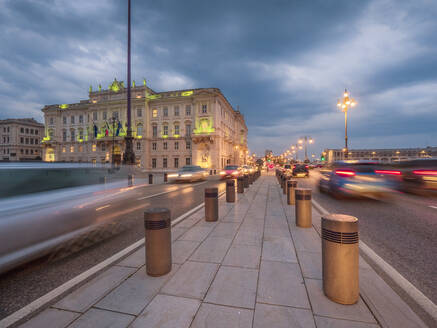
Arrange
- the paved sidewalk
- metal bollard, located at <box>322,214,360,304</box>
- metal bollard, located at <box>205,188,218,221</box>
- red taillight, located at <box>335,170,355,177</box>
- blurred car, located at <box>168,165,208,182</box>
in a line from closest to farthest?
the paved sidewalk < metal bollard, located at <box>322,214,360,304</box> < metal bollard, located at <box>205,188,218,221</box> < red taillight, located at <box>335,170,355,177</box> < blurred car, located at <box>168,165,208,182</box>

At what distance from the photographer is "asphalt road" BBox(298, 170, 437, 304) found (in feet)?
10.1

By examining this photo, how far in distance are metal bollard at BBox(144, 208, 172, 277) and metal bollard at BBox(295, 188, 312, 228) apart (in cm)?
369

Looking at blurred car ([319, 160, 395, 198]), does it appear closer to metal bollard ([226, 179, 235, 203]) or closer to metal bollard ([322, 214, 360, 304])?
metal bollard ([226, 179, 235, 203])

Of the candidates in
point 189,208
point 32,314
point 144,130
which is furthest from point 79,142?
point 32,314

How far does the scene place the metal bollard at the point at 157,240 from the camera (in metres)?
2.91

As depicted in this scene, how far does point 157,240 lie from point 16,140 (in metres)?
103

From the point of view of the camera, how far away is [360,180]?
870 cm

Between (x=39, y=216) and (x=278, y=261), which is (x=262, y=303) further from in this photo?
(x=39, y=216)

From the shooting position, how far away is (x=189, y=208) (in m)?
7.79

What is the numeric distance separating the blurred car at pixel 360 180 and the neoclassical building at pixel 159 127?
37796mm

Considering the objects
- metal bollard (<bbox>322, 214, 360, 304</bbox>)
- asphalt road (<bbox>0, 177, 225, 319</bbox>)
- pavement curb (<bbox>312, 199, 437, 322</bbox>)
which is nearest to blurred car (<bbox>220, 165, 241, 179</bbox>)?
asphalt road (<bbox>0, 177, 225, 319</bbox>)

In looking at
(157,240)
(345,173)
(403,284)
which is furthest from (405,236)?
(157,240)

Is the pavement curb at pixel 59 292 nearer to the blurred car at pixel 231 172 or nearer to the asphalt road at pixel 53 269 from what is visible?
the asphalt road at pixel 53 269

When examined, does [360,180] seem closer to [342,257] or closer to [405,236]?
[405,236]
